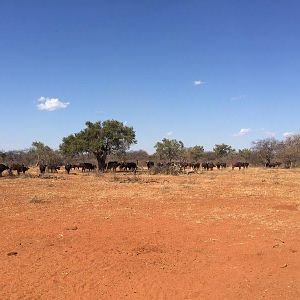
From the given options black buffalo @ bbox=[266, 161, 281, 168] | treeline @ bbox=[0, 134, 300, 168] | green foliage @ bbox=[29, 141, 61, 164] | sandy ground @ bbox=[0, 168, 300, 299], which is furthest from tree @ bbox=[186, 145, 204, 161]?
sandy ground @ bbox=[0, 168, 300, 299]

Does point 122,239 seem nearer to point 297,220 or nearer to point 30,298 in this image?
point 30,298

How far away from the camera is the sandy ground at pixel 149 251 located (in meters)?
7.97

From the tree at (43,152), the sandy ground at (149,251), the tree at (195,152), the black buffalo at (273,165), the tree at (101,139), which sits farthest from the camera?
the tree at (195,152)

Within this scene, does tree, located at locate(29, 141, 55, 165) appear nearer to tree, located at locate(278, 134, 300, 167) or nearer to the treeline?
the treeline

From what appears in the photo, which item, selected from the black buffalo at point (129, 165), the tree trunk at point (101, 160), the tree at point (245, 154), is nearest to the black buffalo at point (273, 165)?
the tree at point (245, 154)

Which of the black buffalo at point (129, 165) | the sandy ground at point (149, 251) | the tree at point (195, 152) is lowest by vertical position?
the sandy ground at point (149, 251)

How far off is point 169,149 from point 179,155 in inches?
74.4

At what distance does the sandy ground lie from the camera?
7973 mm

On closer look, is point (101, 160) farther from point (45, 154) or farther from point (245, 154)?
point (245, 154)

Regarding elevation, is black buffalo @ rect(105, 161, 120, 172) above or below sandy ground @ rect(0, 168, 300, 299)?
above

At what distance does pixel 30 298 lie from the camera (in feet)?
24.5

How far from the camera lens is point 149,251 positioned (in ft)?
34.0

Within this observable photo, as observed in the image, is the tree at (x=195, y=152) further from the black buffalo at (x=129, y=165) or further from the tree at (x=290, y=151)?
the black buffalo at (x=129, y=165)

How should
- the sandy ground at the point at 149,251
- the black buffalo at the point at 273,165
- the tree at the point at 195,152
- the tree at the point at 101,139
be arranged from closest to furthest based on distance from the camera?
1. the sandy ground at the point at 149,251
2. the tree at the point at 101,139
3. the black buffalo at the point at 273,165
4. the tree at the point at 195,152
